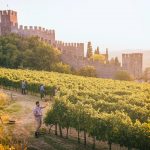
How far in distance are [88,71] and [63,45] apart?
19.3 meters

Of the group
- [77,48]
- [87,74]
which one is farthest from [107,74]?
[77,48]

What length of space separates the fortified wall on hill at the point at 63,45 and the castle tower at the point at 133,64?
3.84 meters

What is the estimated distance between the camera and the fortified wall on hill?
73.6m

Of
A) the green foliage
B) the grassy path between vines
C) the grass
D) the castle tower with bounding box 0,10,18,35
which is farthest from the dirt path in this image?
the castle tower with bounding box 0,10,18,35

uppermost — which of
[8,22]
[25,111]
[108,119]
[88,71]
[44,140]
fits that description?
[8,22]

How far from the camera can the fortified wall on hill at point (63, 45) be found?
73562 mm

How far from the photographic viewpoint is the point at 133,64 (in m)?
79.6

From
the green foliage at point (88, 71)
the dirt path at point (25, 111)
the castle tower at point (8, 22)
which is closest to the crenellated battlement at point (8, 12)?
the castle tower at point (8, 22)

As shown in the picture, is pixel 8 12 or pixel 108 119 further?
pixel 8 12

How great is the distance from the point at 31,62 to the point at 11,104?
36.2m

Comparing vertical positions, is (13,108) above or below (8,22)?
below

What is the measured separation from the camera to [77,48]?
89.8 metres

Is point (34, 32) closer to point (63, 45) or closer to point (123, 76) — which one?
point (63, 45)

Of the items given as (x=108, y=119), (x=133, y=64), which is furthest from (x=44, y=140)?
(x=133, y=64)
